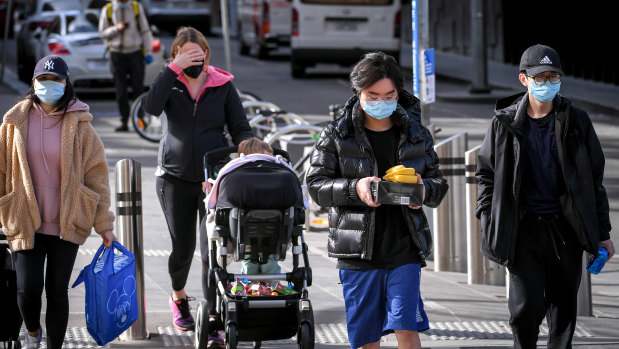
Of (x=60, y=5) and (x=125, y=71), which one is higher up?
(x=60, y=5)

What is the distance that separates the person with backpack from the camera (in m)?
17.7

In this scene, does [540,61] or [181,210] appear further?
[181,210]

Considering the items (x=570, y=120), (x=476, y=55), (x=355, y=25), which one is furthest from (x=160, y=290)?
(x=355, y=25)

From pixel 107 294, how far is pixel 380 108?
7.01ft

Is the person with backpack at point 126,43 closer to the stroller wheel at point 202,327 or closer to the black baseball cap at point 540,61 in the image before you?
the stroller wheel at point 202,327

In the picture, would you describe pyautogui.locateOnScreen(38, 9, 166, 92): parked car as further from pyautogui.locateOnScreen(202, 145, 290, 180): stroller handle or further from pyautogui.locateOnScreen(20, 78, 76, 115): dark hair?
pyautogui.locateOnScreen(20, 78, 76, 115): dark hair

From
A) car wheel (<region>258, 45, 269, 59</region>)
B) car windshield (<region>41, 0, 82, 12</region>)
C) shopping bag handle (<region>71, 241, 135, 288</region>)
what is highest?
car windshield (<region>41, 0, 82, 12</region>)

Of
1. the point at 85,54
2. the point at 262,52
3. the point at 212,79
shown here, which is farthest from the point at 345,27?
the point at 212,79

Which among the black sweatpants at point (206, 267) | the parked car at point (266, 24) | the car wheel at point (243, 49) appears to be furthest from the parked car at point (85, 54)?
the black sweatpants at point (206, 267)

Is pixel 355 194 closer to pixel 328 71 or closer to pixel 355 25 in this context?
pixel 355 25

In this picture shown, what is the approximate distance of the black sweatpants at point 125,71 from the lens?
1773 centimetres

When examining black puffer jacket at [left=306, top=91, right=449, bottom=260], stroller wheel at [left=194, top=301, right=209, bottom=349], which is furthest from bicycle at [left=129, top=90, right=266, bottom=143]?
black puffer jacket at [left=306, top=91, right=449, bottom=260]

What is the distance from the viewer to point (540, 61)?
20.5 ft

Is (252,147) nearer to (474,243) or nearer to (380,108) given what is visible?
(380,108)
